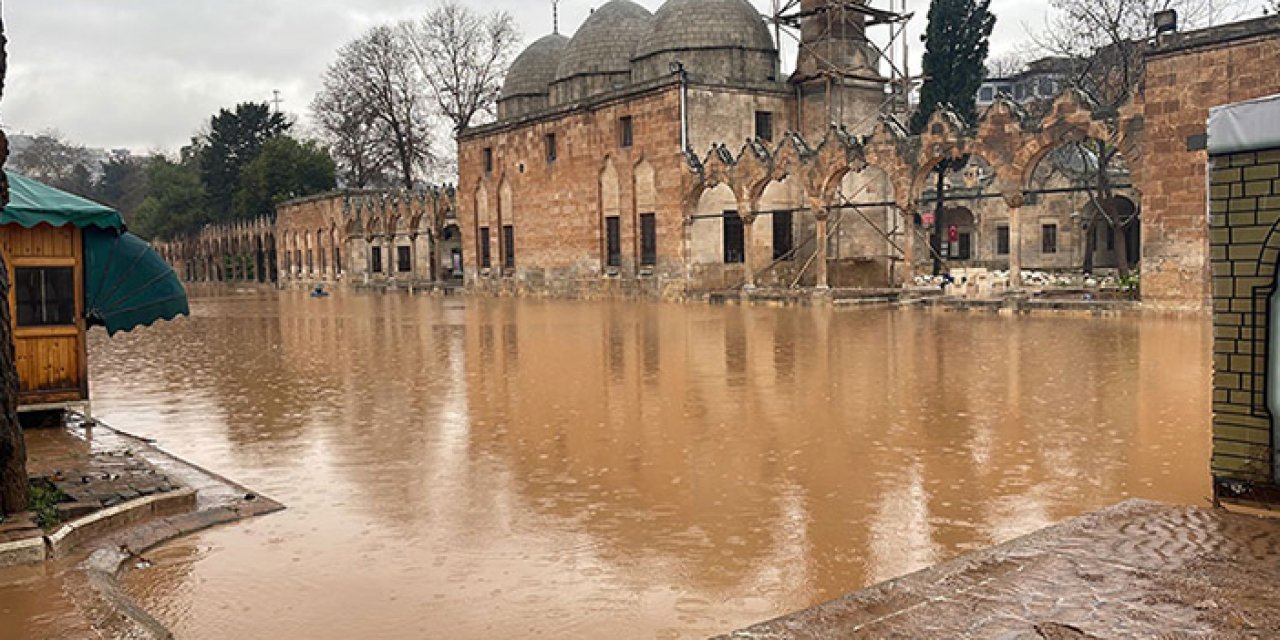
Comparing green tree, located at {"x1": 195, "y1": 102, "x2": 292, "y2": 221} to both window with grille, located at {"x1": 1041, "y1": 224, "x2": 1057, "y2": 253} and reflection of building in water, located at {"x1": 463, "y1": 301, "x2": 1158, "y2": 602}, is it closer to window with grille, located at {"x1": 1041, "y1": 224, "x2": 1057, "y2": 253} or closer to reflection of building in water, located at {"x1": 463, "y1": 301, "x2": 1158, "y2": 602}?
window with grille, located at {"x1": 1041, "y1": 224, "x2": 1057, "y2": 253}

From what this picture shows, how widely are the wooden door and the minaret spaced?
2371cm

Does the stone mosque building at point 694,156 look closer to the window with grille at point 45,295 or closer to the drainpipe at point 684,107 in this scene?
the drainpipe at point 684,107

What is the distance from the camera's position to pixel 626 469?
24.0 feet

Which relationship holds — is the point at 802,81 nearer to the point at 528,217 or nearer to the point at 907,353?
the point at 528,217

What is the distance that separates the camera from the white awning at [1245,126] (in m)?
5.04

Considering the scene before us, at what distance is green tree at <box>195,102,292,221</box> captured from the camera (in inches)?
2414

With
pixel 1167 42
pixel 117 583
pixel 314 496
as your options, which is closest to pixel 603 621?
pixel 117 583

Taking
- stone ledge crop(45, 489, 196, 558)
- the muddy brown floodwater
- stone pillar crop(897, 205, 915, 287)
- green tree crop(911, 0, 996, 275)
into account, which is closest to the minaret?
green tree crop(911, 0, 996, 275)

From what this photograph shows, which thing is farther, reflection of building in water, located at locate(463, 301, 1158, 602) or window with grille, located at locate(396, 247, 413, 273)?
window with grille, located at locate(396, 247, 413, 273)

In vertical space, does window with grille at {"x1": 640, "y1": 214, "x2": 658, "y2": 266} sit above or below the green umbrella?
above

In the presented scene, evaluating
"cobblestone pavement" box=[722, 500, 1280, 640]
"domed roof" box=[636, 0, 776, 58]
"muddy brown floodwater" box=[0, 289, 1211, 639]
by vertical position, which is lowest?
"muddy brown floodwater" box=[0, 289, 1211, 639]

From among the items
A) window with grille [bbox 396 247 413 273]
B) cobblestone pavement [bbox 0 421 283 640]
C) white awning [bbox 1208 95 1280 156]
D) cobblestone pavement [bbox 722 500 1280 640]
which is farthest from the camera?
window with grille [bbox 396 247 413 273]

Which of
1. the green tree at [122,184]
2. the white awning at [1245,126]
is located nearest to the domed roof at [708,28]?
the white awning at [1245,126]

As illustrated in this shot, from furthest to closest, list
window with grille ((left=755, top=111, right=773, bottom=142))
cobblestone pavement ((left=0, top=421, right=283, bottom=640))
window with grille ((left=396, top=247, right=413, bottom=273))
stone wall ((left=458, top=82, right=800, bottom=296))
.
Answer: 1. window with grille ((left=396, top=247, right=413, bottom=273))
2. window with grille ((left=755, top=111, right=773, bottom=142))
3. stone wall ((left=458, top=82, right=800, bottom=296))
4. cobblestone pavement ((left=0, top=421, right=283, bottom=640))
